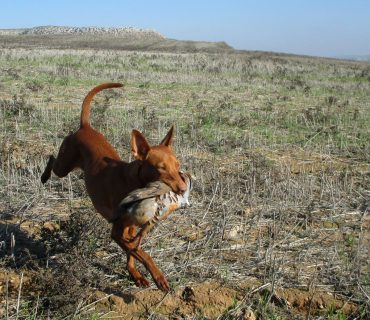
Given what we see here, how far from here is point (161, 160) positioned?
379cm

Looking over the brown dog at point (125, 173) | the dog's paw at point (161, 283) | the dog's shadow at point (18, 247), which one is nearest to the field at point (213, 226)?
the dog's shadow at point (18, 247)

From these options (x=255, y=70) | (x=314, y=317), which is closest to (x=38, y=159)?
(x=314, y=317)

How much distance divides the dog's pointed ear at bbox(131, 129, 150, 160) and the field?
1030mm

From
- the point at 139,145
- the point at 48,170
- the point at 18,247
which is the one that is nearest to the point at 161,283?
the point at 139,145

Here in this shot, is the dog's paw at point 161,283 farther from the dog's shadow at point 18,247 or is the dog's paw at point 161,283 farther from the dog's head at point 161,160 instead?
the dog's shadow at point 18,247

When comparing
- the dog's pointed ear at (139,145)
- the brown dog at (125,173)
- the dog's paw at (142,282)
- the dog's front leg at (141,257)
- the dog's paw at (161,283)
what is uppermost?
the dog's pointed ear at (139,145)

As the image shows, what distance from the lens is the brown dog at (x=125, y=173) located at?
12.4 ft

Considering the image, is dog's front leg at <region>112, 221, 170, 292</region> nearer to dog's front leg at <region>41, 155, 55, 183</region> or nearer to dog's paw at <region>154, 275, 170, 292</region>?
dog's paw at <region>154, 275, 170, 292</region>

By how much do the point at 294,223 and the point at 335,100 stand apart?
10.4 meters

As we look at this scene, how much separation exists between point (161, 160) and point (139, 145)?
21 cm

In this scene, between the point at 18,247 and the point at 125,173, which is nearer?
the point at 125,173

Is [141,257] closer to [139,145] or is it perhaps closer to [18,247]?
[139,145]

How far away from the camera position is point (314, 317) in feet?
13.1

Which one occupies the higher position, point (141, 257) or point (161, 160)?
point (161, 160)
